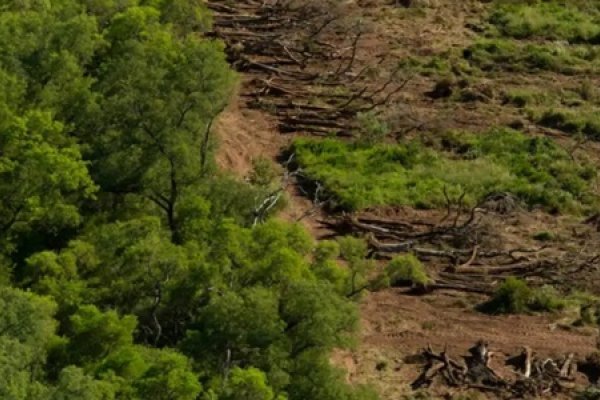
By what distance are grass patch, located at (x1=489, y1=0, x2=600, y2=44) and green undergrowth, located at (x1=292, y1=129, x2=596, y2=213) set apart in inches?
402

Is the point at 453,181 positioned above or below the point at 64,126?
below

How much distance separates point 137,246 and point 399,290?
10916 millimetres

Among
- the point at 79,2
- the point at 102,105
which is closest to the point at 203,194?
the point at 102,105

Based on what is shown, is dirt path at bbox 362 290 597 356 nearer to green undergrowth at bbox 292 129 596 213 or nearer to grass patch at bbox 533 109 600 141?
green undergrowth at bbox 292 129 596 213

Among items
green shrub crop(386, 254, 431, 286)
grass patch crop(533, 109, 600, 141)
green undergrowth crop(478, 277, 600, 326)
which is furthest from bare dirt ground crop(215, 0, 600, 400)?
grass patch crop(533, 109, 600, 141)

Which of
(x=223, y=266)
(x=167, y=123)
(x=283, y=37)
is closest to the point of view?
(x=223, y=266)

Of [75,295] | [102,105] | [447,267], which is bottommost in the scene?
[447,267]

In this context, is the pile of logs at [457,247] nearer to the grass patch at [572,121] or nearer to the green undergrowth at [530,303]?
the green undergrowth at [530,303]

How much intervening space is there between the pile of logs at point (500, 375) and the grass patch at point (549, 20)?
76.8ft

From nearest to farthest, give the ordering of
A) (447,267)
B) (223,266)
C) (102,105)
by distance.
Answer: (223,266)
(102,105)
(447,267)

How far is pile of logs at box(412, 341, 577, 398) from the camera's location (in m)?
29.7

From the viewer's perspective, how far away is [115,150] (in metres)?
29.5

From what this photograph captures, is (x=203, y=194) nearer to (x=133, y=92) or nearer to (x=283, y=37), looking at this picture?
(x=133, y=92)

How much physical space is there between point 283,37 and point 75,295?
1036 inches
